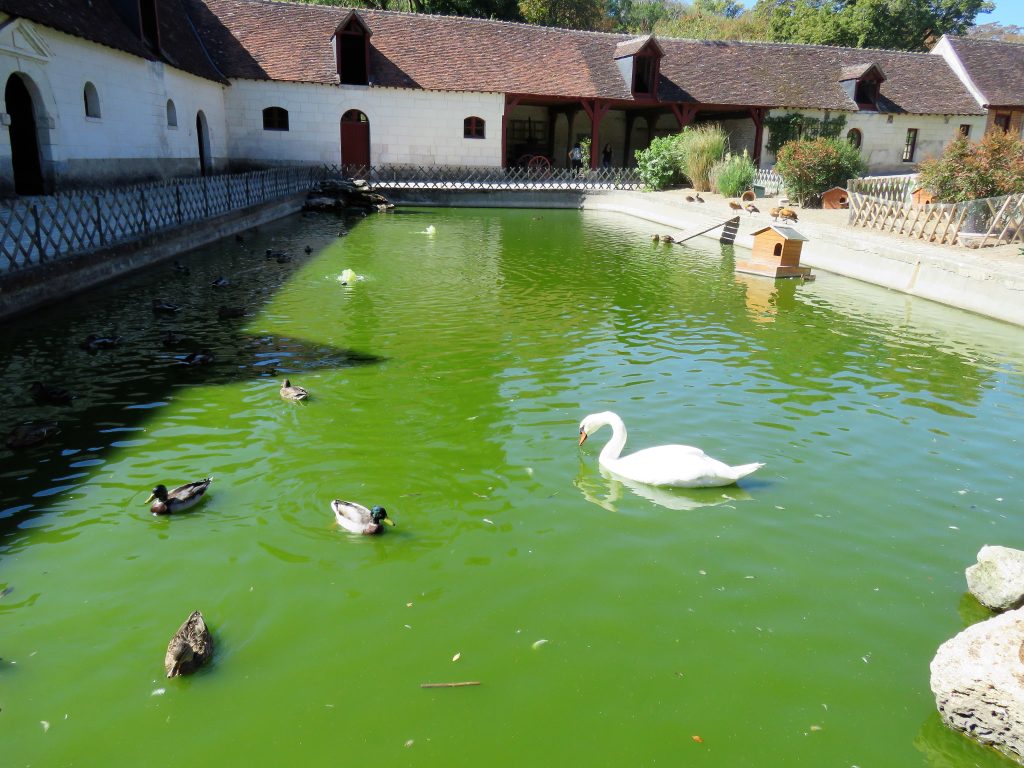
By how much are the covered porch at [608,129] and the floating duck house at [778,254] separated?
20.0 m

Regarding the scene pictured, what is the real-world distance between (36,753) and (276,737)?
3.74 ft

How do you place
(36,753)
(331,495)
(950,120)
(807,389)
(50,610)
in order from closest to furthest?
(36,753) → (50,610) → (331,495) → (807,389) → (950,120)

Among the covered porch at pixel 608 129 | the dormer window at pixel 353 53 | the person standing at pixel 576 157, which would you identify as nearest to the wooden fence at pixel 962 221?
the person standing at pixel 576 157

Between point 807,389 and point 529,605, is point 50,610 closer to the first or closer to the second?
point 529,605

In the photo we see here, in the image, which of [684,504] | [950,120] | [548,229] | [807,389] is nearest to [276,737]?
[684,504]

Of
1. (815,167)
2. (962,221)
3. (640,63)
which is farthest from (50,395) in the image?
(640,63)

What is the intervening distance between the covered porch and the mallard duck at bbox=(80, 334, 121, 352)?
28846 mm

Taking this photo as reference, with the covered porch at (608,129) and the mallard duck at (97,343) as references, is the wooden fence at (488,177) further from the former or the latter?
the mallard duck at (97,343)

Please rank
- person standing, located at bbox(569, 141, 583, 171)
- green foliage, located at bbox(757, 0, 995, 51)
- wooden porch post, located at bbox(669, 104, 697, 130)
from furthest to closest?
1. green foliage, located at bbox(757, 0, 995, 51)
2. person standing, located at bbox(569, 141, 583, 171)
3. wooden porch post, located at bbox(669, 104, 697, 130)

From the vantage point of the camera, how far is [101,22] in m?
19.6

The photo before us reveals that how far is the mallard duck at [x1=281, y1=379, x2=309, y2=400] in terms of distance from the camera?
25.8 ft

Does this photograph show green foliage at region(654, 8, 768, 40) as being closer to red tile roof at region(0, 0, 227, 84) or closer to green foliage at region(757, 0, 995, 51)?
green foliage at region(757, 0, 995, 51)

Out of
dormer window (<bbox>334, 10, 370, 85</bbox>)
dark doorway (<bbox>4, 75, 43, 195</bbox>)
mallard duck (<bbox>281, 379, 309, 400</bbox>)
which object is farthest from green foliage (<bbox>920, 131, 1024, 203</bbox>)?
dark doorway (<bbox>4, 75, 43, 195</bbox>)

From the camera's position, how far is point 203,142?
92.6 ft
